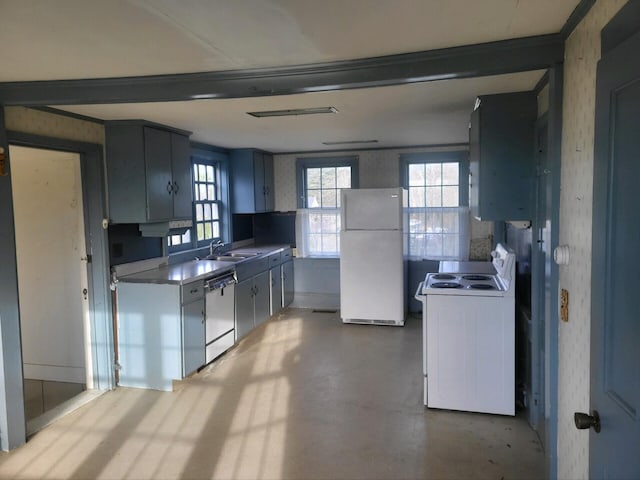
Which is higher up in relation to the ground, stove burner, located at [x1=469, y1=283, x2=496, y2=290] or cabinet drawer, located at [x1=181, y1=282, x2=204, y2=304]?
stove burner, located at [x1=469, y1=283, x2=496, y2=290]

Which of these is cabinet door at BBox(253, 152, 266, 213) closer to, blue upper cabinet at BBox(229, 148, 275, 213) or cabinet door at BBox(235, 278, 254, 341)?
blue upper cabinet at BBox(229, 148, 275, 213)

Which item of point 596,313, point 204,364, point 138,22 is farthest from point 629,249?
point 204,364

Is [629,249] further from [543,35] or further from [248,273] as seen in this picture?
[248,273]

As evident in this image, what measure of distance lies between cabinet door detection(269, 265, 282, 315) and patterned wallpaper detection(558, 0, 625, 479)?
405 cm

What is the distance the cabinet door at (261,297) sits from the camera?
5316mm

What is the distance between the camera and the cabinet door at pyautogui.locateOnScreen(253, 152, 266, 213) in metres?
5.93

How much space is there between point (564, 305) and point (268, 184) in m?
4.78

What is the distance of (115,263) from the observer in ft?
12.8

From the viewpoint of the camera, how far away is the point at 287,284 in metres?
6.33

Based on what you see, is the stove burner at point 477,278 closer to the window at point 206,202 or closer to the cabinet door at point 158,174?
the cabinet door at point 158,174

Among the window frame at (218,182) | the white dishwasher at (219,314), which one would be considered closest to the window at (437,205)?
the window frame at (218,182)

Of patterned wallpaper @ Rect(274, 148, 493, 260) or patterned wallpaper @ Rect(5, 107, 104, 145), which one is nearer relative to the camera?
patterned wallpaper @ Rect(5, 107, 104, 145)

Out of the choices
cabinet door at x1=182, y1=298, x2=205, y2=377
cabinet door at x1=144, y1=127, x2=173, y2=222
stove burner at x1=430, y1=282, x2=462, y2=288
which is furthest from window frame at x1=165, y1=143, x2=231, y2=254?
stove burner at x1=430, y1=282, x2=462, y2=288

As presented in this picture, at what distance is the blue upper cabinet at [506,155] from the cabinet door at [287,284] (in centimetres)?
355
